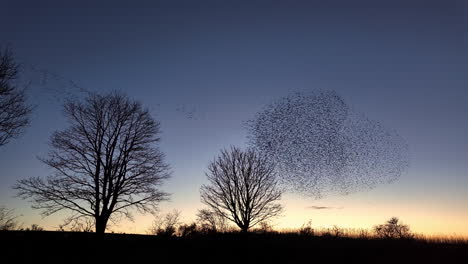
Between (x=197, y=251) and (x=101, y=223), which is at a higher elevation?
(x=101, y=223)

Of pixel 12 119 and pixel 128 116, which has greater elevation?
pixel 128 116

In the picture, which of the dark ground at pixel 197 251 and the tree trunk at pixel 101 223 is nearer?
the dark ground at pixel 197 251

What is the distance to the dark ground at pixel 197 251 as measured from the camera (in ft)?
46.3

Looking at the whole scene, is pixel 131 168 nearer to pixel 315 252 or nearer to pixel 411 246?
pixel 315 252

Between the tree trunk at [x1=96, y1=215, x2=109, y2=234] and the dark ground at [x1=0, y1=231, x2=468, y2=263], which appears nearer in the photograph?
the dark ground at [x1=0, y1=231, x2=468, y2=263]

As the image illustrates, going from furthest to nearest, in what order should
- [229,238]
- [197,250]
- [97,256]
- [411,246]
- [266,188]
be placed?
[266,188], [411,246], [229,238], [197,250], [97,256]

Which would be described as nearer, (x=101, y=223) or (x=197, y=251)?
(x=197, y=251)

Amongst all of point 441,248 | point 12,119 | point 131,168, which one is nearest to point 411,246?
point 441,248

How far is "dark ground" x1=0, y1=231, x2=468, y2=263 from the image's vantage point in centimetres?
1412

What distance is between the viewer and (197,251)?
51.6 feet

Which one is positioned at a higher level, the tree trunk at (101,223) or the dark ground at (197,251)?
the tree trunk at (101,223)

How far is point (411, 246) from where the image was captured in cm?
1989

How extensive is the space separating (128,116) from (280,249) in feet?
50.3

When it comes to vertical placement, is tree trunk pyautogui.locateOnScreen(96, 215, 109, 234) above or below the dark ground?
above
